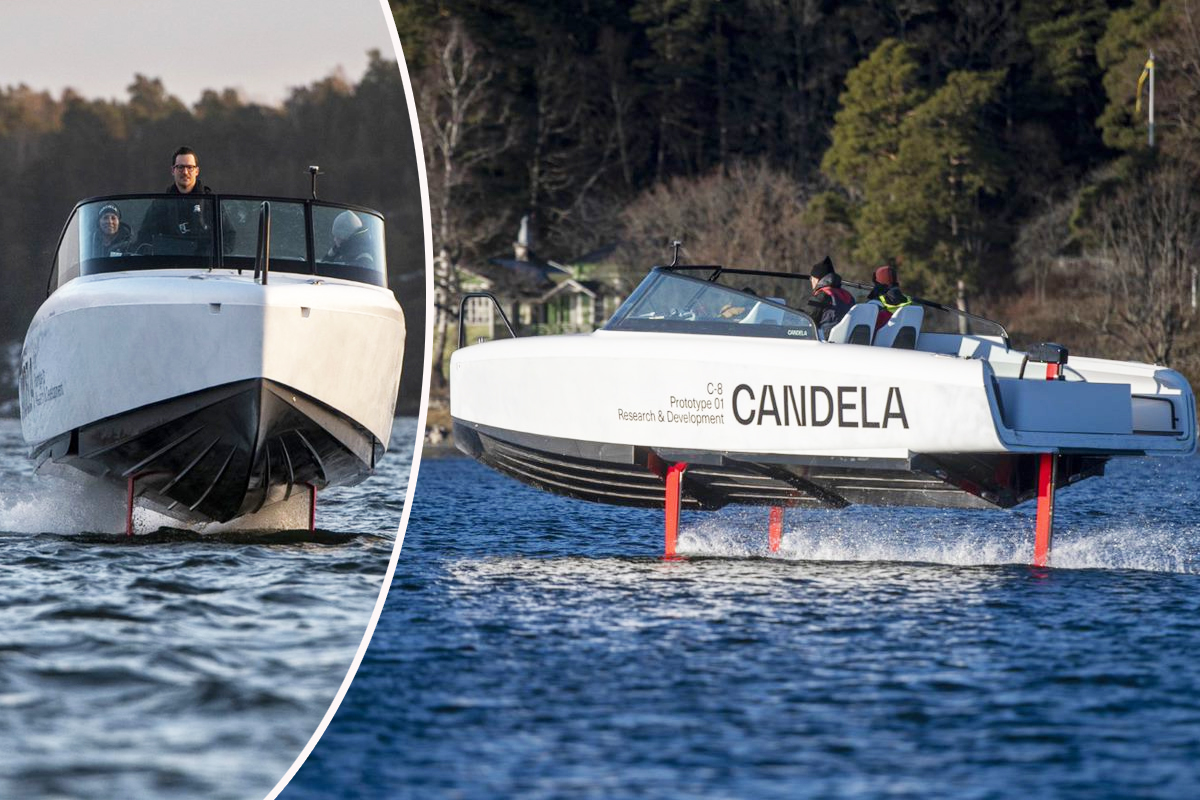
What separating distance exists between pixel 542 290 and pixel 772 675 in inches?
1776

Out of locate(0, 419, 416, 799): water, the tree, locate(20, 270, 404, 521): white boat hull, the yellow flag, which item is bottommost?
locate(0, 419, 416, 799): water

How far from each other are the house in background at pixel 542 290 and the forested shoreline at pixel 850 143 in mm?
875

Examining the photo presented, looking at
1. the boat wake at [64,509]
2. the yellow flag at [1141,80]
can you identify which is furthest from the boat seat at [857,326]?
the yellow flag at [1141,80]

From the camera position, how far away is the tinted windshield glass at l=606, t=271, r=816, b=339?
10898 mm

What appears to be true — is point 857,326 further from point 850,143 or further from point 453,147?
point 850,143

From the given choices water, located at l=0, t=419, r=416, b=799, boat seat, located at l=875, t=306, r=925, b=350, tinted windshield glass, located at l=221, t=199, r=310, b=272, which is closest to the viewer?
water, located at l=0, t=419, r=416, b=799

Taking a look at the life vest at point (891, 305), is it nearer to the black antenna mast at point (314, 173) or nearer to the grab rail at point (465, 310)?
the grab rail at point (465, 310)

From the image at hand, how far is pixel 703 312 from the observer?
1126 cm

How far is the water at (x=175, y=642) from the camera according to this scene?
3369 mm

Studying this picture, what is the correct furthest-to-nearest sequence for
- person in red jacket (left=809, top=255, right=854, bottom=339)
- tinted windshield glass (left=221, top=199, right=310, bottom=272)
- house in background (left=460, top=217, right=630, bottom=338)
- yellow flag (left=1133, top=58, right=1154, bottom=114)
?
yellow flag (left=1133, top=58, right=1154, bottom=114)
house in background (left=460, top=217, right=630, bottom=338)
person in red jacket (left=809, top=255, right=854, bottom=339)
tinted windshield glass (left=221, top=199, right=310, bottom=272)

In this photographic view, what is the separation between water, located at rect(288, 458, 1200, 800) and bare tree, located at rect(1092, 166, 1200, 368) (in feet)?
90.6

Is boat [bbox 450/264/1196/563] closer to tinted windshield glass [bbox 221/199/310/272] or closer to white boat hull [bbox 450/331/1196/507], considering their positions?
white boat hull [bbox 450/331/1196/507]

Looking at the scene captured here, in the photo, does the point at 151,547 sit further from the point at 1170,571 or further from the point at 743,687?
the point at 1170,571

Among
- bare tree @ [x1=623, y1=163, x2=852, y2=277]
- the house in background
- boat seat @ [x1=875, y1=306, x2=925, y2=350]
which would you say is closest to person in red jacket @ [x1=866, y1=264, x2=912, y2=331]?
boat seat @ [x1=875, y1=306, x2=925, y2=350]
